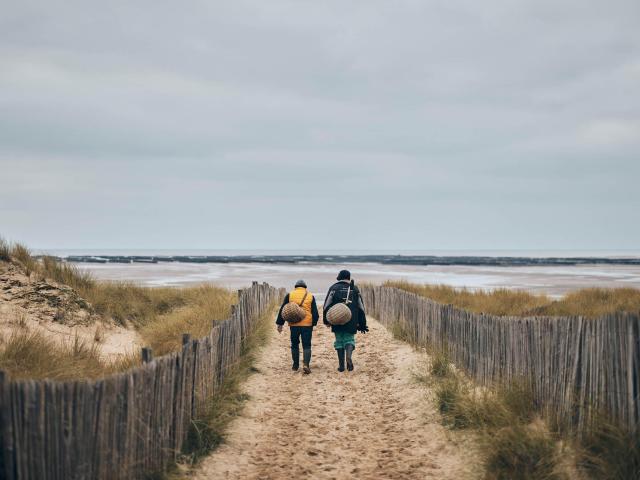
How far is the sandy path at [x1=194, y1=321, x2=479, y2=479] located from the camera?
6199mm

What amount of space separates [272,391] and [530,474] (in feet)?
15.6

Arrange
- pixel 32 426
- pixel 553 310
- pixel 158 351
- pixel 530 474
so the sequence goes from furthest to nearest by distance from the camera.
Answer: pixel 553 310
pixel 158 351
pixel 530 474
pixel 32 426

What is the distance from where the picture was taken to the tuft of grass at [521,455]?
17.6ft

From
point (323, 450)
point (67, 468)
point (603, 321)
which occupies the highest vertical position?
point (603, 321)

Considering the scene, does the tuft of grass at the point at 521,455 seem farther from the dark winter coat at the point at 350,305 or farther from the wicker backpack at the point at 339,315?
the dark winter coat at the point at 350,305

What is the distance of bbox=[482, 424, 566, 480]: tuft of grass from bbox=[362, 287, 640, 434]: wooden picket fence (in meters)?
0.45

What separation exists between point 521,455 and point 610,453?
2.49 feet

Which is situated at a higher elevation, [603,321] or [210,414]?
[603,321]

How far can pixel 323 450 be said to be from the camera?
22.3 ft

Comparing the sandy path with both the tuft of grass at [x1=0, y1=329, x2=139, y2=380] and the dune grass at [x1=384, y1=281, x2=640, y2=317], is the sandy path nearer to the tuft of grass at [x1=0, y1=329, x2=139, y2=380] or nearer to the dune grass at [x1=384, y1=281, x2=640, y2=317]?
the tuft of grass at [x1=0, y1=329, x2=139, y2=380]

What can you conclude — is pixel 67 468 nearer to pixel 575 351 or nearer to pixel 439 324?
pixel 575 351

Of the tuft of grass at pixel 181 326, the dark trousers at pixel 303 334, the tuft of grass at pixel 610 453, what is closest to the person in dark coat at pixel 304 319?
the dark trousers at pixel 303 334

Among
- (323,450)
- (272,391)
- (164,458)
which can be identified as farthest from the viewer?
(272,391)

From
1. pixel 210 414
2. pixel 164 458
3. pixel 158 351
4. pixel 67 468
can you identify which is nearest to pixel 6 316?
pixel 158 351
